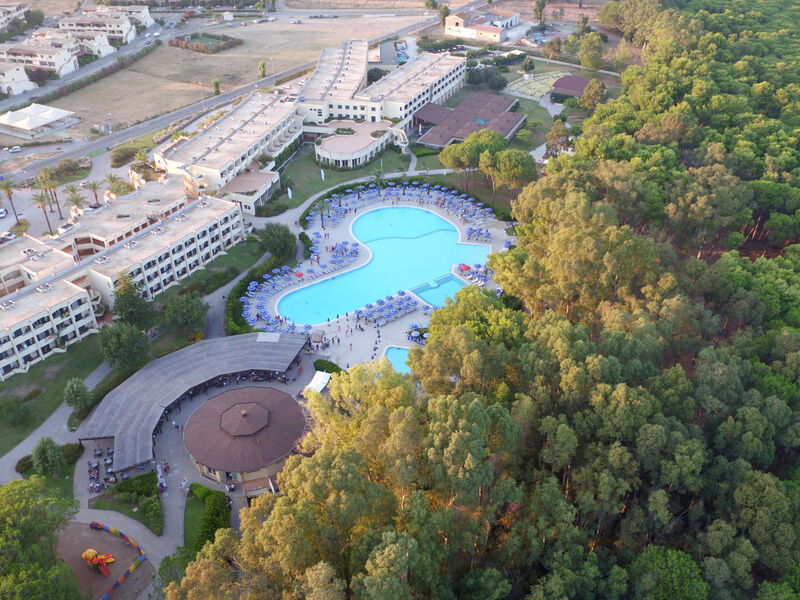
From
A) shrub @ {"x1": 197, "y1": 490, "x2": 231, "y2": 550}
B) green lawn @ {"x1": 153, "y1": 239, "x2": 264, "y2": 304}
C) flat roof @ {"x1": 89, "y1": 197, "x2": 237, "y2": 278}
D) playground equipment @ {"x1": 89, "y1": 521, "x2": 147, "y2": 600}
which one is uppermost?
flat roof @ {"x1": 89, "y1": 197, "x2": 237, "y2": 278}

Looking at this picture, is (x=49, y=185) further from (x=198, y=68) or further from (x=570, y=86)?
(x=570, y=86)

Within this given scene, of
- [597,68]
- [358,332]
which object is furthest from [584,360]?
[597,68]

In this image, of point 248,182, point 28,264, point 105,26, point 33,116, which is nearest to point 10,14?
point 105,26

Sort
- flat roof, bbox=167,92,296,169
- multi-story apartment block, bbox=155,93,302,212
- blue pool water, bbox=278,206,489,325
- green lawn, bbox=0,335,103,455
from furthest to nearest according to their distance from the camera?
flat roof, bbox=167,92,296,169
multi-story apartment block, bbox=155,93,302,212
blue pool water, bbox=278,206,489,325
green lawn, bbox=0,335,103,455

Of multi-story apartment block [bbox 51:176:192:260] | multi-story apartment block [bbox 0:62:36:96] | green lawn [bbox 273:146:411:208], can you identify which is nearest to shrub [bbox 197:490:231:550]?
multi-story apartment block [bbox 51:176:192:260]

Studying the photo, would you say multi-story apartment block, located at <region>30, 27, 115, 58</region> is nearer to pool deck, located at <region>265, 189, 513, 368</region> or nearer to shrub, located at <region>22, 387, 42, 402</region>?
pool deck, located at <region>265, 189, 513, 368</region>

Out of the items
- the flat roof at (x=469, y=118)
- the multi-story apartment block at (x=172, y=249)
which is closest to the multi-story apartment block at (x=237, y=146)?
the multi-story apartment block at (x=172, y=249)
